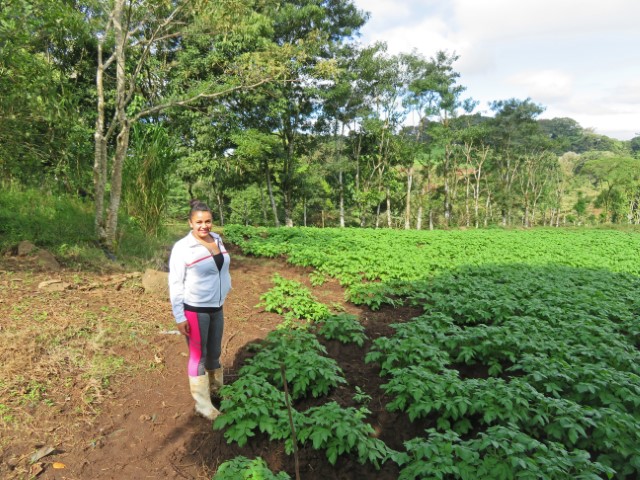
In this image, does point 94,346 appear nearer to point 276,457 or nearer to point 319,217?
point 276,457

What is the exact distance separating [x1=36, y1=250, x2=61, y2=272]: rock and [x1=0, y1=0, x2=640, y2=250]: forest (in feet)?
2.95

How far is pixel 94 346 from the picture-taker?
162 inches

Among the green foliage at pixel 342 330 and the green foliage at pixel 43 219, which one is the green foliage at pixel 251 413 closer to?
the green foliage at pixel 342 330

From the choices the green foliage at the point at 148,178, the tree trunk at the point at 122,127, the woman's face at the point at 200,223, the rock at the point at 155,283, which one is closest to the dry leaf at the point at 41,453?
the woman's face at the point at 200,223

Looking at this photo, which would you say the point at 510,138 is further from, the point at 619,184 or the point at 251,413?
the point at 251,413

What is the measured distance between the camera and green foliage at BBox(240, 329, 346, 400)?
3.65 meters

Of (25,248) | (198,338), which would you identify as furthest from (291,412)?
(25,248)

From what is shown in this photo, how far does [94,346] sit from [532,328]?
5099 millimetres

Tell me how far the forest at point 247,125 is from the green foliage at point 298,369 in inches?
172

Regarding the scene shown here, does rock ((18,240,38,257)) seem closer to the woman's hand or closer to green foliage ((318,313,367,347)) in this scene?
the woman's hand

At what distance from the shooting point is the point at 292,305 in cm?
605

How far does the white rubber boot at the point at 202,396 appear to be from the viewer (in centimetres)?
339

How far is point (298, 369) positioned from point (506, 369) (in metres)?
2.10

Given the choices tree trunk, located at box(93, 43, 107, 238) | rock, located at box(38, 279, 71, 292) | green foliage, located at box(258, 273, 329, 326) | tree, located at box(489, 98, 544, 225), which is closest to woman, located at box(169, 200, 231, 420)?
green foliage, located at box(258, 273, 329, 326)
